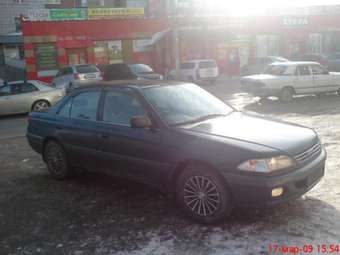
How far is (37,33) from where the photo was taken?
25.3 meters

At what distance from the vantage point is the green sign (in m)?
25.9

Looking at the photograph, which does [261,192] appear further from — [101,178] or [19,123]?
[19,123]

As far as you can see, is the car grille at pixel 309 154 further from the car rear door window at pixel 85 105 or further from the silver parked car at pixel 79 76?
the silver parked car at pixel 79 76

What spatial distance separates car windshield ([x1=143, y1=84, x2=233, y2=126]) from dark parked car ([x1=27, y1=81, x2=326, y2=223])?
0.05 feet

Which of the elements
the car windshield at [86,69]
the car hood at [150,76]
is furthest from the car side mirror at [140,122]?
the car windshield at [86,69]

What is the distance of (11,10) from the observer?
3303cm

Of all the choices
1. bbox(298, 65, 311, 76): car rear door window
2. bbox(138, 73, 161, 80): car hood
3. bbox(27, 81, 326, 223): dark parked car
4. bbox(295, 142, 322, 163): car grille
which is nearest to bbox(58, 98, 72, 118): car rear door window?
bbox(27, 81, 326, 223): dark parked car

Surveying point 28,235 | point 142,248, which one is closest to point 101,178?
point 28,235

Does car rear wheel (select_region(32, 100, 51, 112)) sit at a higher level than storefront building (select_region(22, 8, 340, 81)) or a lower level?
lower

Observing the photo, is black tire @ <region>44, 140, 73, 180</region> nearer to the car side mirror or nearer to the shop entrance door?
the car side mirror

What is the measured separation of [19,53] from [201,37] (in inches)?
528

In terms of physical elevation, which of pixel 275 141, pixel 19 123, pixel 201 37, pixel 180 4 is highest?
pixel 180 4

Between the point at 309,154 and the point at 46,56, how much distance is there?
23.4m

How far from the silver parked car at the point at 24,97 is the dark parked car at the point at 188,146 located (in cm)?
902
